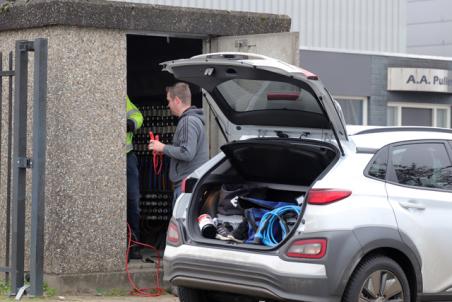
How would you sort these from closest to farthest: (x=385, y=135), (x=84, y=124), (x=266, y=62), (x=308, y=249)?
(x=308, y=249) → (x=266, y=62) → (x=385, y=135) → (x=84, y=124)

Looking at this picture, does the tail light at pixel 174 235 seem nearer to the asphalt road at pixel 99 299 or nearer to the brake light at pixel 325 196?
the brake light at pixel 325 196

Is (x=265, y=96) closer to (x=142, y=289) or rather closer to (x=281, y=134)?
(x=281, y=134)

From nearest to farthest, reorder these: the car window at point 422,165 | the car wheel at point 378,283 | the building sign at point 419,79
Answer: the car wheel at point 378,283
the car window at point 422,165
the building sign at point 419,79

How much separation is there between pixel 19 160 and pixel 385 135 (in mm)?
3516

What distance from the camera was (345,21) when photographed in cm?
2312

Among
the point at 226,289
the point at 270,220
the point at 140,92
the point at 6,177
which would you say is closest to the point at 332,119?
the point at 270,220

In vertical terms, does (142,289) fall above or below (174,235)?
below

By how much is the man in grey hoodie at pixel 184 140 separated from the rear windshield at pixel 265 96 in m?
1.66

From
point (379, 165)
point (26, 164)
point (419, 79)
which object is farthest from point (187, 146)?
point (419, 79)

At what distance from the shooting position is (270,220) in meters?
7.96

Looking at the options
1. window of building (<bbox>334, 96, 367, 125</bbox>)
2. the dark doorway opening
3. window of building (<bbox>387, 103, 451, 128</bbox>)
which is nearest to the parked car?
the dark doorway opening

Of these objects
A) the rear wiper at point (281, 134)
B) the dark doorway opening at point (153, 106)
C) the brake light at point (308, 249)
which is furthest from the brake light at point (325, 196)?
the dark doorway opening at point (153, 106)

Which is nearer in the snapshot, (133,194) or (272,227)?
(272,227)

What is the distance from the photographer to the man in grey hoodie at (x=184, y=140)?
10.4 metres
